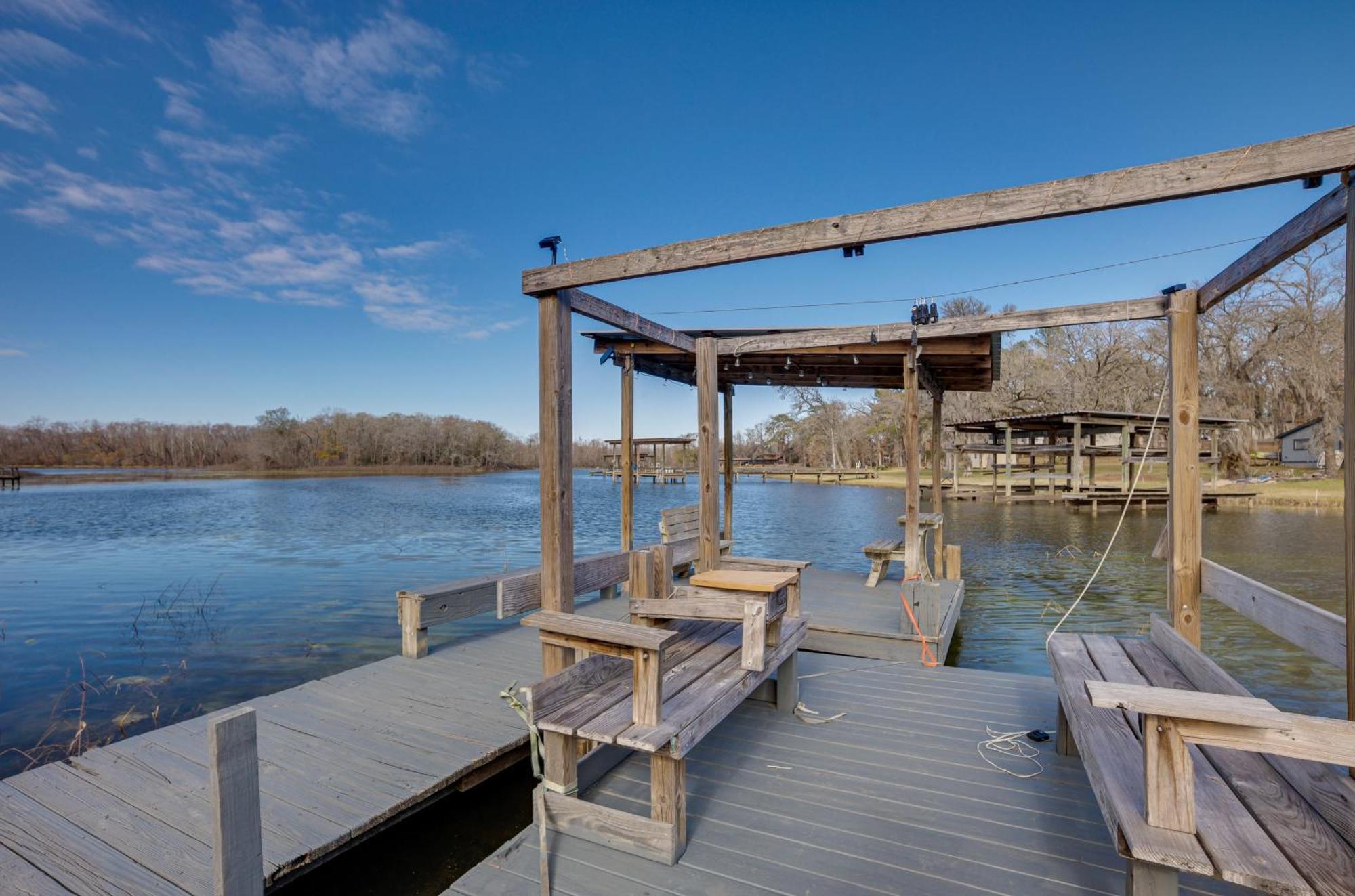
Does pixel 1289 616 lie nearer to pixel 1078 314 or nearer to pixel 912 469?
pixel 1078 314

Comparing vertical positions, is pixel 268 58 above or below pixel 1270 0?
above

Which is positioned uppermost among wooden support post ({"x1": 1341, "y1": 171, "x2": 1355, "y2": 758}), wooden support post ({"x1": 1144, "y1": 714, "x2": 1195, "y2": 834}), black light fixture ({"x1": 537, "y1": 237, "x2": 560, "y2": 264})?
black light fixture ({"x1": 537, "y1": 237, "x2": 560, "y2": 264})

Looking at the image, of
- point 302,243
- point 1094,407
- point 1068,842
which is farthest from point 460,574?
point 1094,407

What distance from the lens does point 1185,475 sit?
3.85 metres

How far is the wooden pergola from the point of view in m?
2.35

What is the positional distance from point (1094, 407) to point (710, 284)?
30.0m

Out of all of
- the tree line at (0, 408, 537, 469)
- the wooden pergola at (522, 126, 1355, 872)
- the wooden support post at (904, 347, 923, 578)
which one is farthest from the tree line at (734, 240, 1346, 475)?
the tree line at (0, 408, 537, 469)

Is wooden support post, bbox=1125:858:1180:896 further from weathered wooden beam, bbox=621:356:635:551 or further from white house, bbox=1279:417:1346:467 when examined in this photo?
white house, bbox=1279:417:1346:467

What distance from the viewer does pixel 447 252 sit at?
91.7 ft

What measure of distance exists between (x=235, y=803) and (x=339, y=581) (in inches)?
446

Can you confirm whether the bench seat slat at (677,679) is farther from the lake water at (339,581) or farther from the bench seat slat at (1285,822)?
the lake water at (339,581)

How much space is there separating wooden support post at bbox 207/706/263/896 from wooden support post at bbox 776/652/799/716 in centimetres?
302

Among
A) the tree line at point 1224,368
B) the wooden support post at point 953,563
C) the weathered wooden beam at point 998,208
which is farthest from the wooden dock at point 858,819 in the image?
the tree line at point 1224,368

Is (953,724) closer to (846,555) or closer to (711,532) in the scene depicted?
(711,532)
